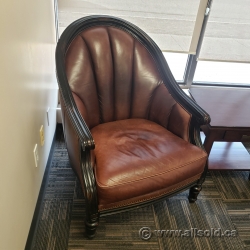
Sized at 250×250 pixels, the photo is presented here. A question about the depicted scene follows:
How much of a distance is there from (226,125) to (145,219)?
0.76 metres

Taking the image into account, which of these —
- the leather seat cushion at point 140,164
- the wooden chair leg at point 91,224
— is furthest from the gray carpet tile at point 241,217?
the wooden chair leg at point 91,224

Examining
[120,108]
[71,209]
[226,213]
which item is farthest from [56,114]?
[226,213]

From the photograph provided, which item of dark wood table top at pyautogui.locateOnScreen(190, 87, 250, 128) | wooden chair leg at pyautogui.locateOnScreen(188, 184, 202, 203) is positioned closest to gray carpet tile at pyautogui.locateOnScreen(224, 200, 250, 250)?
wooden chair leg at pyautogui.locateOnScreen(188, 184, 202, 203)

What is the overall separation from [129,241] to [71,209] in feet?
1.32

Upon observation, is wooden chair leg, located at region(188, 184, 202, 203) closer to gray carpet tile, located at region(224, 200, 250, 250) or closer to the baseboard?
gray carpet tile, located at region(224, 200, 250, 250)

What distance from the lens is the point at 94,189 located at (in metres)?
1.12

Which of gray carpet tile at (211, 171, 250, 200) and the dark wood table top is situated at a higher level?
the dark wood table top

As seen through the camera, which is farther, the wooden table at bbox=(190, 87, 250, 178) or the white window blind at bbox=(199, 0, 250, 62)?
the white window blind at bbox=(199, 0, 250, 62)

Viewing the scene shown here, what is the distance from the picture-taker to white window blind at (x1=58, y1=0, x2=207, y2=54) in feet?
5.83

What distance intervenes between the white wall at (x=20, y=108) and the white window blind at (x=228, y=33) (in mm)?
1276

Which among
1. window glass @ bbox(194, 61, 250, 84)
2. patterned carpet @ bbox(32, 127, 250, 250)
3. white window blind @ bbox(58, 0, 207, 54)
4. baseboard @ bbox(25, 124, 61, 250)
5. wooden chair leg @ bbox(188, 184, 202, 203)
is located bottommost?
patterned carpet @ bbox(32, 127, 250, 250)

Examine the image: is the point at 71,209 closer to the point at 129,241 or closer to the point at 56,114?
the point at 129,241

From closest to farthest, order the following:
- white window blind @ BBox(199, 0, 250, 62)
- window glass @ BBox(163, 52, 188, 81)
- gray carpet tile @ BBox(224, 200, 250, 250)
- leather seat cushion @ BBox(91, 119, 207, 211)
Answer: leather seat cushion @ BBox(91, 119, 207, 211) → gray carpet tile @ BBox(224, 200, 250, 250) → white window blind @ BBox(199, 0, 250, 62) → window glass @ BBox(163, 52, 188, 81)

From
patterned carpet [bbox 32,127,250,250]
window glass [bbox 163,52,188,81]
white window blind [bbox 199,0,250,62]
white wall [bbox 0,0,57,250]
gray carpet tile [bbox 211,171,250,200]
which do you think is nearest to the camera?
white wall [bbox 0,0,57,250]
